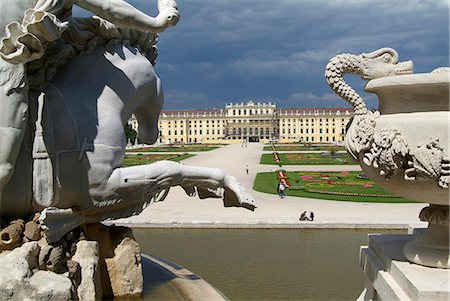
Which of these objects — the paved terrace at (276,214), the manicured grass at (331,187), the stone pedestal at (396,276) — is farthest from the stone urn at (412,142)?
the manicured grass at (331,187)

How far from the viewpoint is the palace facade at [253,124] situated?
8994 centimetres

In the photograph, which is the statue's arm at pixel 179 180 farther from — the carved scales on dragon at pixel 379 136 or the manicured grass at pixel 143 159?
the manicured grass at pixel 143 159

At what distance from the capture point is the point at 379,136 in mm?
2762

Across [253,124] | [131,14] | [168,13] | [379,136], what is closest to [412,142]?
[379,136]

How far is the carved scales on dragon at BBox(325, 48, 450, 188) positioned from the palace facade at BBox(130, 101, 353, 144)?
8679 cm

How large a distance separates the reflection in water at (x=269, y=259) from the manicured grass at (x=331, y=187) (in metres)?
4.99

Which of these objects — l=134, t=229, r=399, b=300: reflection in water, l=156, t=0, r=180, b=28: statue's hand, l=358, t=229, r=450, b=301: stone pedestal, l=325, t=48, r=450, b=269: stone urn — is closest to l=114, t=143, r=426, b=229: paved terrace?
l=134, t=229, r=399, b=300: reflection in water

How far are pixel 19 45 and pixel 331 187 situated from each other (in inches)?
517

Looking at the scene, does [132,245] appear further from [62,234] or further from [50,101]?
[50,101]

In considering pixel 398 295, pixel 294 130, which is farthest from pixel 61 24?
pixel 294 130

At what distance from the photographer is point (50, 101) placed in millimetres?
3146

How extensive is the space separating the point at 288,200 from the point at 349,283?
715 centimetres

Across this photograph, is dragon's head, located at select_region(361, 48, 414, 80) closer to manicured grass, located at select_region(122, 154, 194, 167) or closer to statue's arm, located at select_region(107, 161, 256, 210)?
statue's arm, located at select_region(107, 161, 256, 210)

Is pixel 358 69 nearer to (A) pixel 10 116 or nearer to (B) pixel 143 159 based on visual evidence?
(A) pixel 10 116
